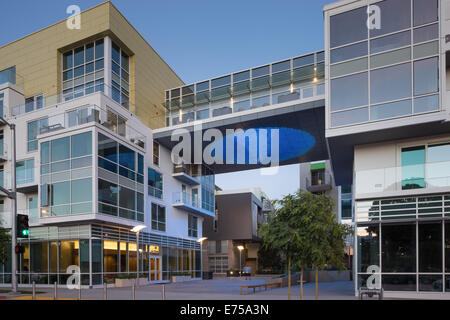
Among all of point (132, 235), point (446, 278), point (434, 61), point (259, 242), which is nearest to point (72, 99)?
point (132, 235)

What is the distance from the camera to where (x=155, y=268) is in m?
33.1

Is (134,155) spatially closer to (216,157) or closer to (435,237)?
(216,157)

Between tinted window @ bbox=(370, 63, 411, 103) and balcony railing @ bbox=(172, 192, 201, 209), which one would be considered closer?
tinted window @ bbox=(370, 63, 411, 103)

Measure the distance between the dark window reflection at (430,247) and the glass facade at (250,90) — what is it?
12.7 metres

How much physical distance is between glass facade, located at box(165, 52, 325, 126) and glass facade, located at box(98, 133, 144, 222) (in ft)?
22.1

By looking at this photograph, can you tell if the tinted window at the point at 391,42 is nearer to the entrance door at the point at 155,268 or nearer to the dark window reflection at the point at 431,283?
the dark window reflection at the point at 431,283

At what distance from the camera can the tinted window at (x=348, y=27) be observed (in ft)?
65.3

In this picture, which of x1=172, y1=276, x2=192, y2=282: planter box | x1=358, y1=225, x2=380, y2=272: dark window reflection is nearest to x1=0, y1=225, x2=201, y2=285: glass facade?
x1=172, y1=276, x2=192, y2=282: planter box

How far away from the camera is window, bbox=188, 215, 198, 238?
132ft

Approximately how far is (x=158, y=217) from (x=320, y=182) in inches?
1096

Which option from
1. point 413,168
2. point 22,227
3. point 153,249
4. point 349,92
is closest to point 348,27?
A: point 349,92

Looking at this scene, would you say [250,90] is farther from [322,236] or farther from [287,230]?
[322,236]

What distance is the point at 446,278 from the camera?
17547 mm

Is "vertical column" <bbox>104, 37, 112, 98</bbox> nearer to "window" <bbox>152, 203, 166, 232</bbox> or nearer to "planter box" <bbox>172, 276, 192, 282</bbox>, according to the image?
"window" <bbox>152, 203, 166, 232</bbox>
